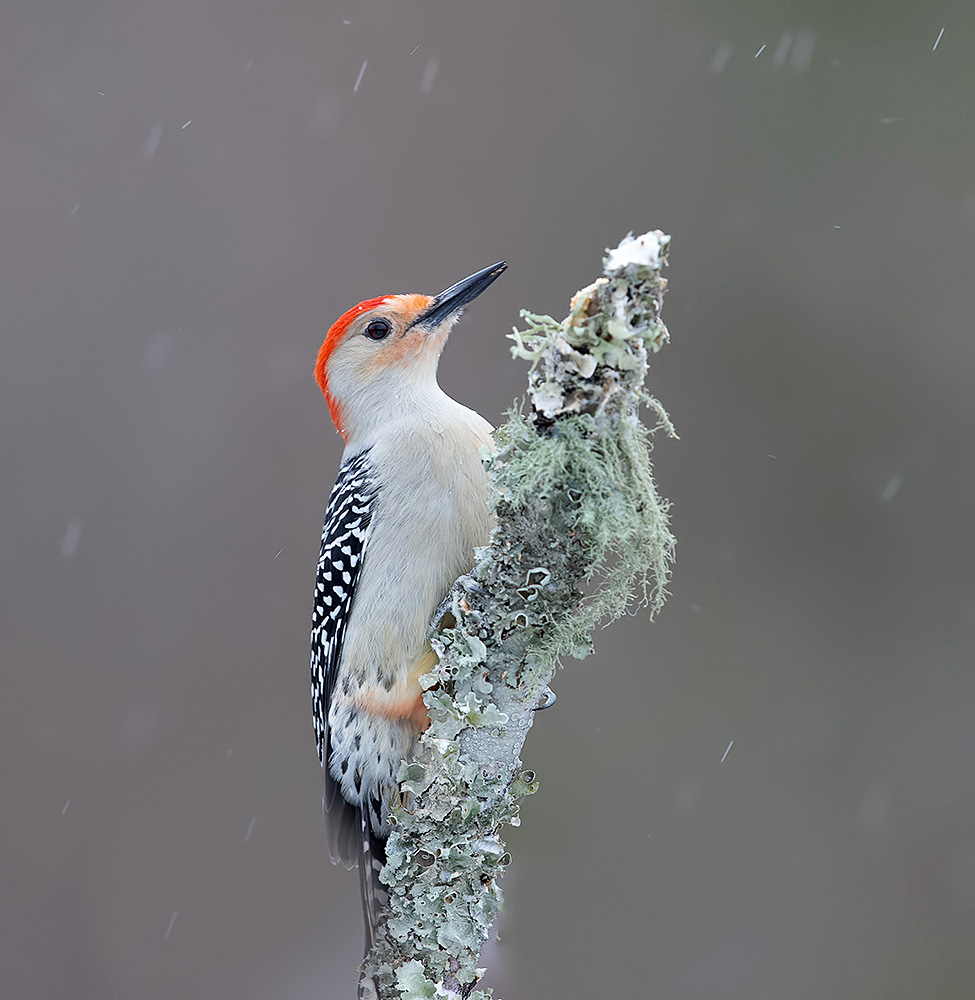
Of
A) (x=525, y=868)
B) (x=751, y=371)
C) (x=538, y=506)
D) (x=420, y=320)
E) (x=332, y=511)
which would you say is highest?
(x=538, y=506)

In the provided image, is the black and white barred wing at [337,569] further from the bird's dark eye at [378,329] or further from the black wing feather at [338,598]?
the bird's dark eye at [378,329]

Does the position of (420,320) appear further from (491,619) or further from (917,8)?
(917,8)

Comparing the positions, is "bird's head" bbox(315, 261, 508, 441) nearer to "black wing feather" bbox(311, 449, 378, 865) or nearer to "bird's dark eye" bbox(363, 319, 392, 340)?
"bird's dark eye" bbox(363, 319, 392, 340)

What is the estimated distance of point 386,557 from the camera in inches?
88.5

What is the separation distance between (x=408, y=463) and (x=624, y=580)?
0.71 metres

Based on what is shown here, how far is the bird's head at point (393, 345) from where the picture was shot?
2.46 metres

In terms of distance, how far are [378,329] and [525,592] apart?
102cm

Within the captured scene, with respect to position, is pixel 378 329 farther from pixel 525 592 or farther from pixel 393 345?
pixel 525 592

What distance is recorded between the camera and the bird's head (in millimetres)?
2463

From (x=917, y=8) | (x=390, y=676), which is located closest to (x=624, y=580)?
(x=390, y=676)

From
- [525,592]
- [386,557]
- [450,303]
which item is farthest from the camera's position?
[450,303]

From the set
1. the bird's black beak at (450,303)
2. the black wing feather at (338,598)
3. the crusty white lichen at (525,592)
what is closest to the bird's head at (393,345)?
the bird's black beak at (450,303)

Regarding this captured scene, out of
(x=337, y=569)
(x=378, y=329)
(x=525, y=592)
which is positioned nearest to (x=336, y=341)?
(x=378, y=329)

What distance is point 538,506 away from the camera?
160 centimetres
